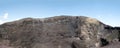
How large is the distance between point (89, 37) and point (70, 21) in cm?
156

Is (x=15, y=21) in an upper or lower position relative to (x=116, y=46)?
upper

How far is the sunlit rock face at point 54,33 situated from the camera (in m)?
14.6

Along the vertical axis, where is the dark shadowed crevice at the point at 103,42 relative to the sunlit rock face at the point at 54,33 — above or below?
below

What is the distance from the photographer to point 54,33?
48.9 feet

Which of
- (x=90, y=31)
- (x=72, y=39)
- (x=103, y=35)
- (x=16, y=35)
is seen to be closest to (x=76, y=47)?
(x=72, y=39)

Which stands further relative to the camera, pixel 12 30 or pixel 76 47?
pixel 12 30

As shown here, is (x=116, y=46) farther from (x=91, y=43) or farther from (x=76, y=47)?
(x=76, y=47)

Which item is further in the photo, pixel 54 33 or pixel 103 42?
pixel 103 42

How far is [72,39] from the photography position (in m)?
A: 14.7

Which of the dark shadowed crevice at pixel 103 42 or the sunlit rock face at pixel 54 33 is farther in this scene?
the dark shadowed crevice at pixel 103 42

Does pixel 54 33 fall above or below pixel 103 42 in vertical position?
above

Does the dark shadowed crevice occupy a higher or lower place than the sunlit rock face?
lower

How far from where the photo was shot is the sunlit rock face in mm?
14641

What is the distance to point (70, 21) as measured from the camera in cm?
1509
